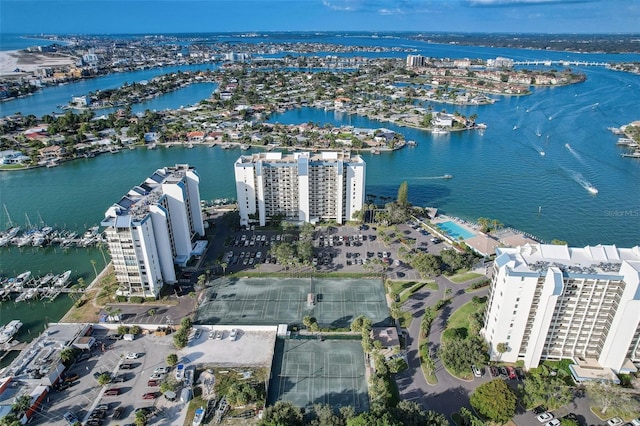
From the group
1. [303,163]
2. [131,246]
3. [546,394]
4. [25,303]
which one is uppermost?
[303,163]

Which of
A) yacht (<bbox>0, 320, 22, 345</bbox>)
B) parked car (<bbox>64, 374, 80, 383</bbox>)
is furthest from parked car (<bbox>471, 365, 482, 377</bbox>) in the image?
yacht (<bbox>0, 320, 22, 345</bbox>)

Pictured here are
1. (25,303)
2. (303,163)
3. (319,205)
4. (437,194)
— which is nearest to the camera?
(25,303)

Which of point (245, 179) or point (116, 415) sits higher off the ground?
point (245, 179)

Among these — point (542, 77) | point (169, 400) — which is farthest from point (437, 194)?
point (542, 77)

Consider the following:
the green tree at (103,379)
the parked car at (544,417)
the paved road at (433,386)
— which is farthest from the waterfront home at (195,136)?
the parked car at (544,417)

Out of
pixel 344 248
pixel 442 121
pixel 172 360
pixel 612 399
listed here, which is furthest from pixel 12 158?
pixel 612 399

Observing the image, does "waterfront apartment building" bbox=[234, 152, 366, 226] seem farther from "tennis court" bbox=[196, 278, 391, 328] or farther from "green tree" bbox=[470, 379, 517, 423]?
"green tree" bbox=[470, 379, 517, 423]

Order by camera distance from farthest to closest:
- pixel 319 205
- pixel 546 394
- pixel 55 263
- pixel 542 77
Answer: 1. pixel 542 77
2. pixel 319 205
3. pixel 55 263
4. pixel 546 394

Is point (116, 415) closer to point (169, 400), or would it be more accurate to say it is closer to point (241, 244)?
point (169, 400)
